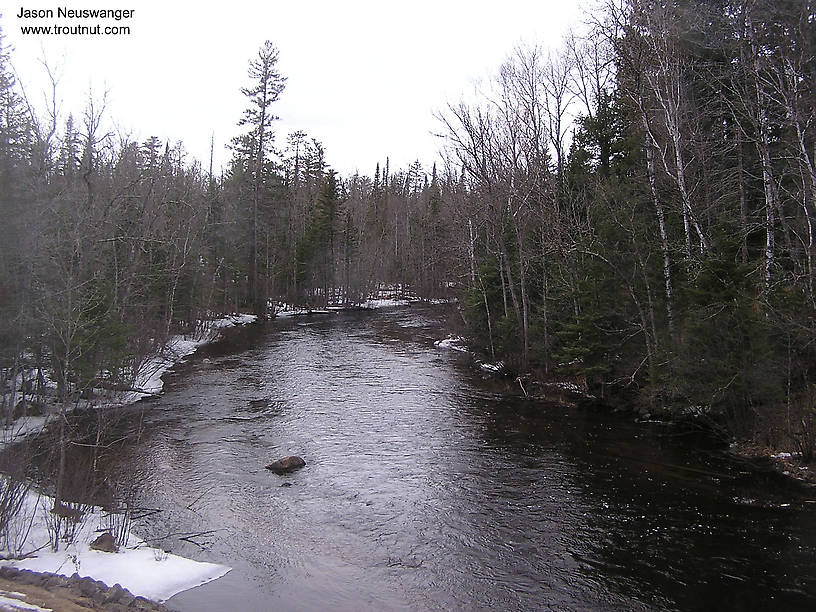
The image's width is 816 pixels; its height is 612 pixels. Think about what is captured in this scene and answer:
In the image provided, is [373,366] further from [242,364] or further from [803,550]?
[803,550]

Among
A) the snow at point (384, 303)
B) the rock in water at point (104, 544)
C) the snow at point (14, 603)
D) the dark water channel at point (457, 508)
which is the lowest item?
the dark water channel at point (457, 508)

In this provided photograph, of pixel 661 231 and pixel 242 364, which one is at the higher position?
pixel 661 231

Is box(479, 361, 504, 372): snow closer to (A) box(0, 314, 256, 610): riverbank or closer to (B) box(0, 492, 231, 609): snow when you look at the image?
(A) box(0, 314, 256, 610): riverbank

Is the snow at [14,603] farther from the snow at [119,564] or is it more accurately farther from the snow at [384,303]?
the snow at [384,303]

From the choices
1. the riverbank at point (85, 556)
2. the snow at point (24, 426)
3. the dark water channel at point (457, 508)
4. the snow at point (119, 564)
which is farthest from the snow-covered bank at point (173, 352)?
the snow at point (119, 564)

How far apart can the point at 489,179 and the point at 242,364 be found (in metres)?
12.6

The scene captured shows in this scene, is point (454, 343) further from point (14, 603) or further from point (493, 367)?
point (14, 603)

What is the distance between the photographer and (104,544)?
7.87m

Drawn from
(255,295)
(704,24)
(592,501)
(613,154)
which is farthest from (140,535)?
(255,295)

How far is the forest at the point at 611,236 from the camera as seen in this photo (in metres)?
12.7

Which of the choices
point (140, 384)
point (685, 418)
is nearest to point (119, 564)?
point (140, 384)

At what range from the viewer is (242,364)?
24.1 m

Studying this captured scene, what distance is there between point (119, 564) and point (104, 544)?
18.9 inches

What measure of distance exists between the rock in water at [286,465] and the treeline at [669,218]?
907 cm
